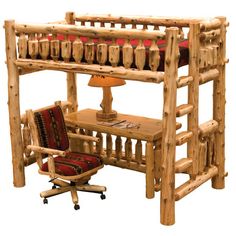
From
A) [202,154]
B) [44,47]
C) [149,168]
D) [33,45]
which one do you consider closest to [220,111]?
[202,154]

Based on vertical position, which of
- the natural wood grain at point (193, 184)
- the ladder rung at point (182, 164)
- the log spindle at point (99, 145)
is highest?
the ladder rung at point (182, 164)

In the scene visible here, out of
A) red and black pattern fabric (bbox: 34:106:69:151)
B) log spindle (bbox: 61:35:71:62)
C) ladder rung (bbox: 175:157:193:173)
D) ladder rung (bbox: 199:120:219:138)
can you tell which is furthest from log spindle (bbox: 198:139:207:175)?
log spindle (bbox: 61:35:71:62)

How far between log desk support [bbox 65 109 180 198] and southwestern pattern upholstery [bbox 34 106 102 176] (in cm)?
50

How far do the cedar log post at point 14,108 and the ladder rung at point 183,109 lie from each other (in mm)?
2114

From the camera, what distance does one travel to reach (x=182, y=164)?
6273mm

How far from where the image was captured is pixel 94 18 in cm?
777

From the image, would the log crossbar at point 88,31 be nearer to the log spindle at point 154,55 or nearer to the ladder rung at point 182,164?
the log spindle at point 154,55

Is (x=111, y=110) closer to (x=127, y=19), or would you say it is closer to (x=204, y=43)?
(x=127, y=19)

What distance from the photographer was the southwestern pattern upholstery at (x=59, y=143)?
21.7 ft

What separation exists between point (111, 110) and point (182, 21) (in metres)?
1.52

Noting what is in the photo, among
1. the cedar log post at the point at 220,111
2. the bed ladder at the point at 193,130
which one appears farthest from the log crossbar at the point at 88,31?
the cedar log post at the point at 220,111

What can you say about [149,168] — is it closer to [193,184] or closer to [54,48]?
[193,184]

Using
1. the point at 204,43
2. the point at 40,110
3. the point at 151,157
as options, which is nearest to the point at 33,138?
the point at 40,110

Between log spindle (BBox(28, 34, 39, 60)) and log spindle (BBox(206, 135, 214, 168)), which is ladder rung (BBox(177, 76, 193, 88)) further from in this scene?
log spindle (BBox(28, 34, 39, 60))
